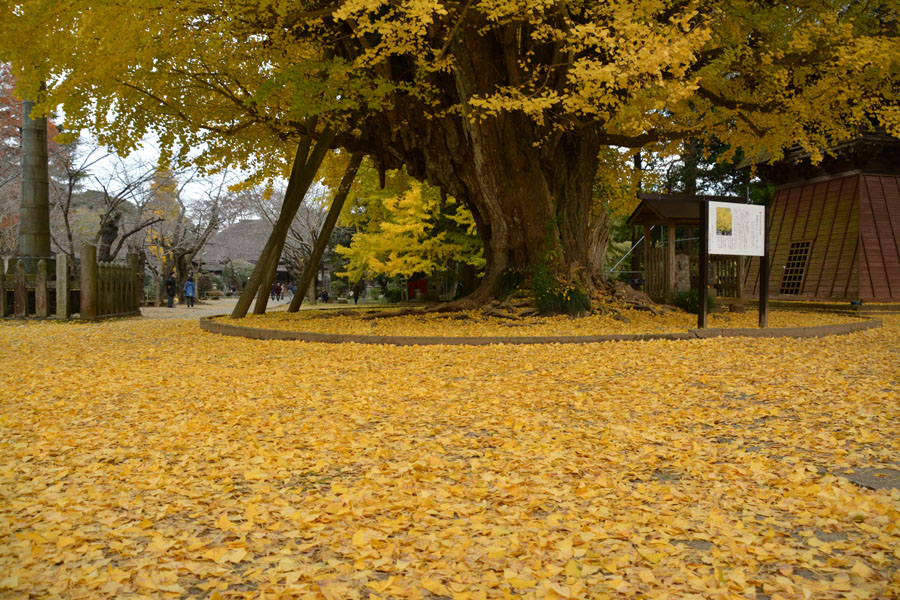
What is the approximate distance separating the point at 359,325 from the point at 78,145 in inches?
858

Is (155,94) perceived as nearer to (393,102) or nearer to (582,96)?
(393,102)

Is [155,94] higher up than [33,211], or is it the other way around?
[155,94]

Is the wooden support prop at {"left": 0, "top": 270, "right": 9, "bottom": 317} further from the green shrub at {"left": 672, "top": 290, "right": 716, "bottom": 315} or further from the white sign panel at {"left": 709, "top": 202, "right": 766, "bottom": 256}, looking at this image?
the green shrub at {"left": 672, "top": 290, "right": 716, "bottom": 315}

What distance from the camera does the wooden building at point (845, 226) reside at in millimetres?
19484

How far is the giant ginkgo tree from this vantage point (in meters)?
10.3

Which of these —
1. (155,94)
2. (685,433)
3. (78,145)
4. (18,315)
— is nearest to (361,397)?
(685,433)

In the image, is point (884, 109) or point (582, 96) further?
point (884, 109)

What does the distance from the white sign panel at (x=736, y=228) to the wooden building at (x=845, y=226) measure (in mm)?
10348

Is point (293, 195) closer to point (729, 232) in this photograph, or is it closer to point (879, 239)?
point (729, 232)

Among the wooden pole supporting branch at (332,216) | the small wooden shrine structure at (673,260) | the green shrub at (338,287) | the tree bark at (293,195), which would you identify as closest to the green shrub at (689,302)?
the small wooden shrine structure at (673,260)

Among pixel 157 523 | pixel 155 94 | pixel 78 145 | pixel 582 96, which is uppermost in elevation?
pixel 78 145

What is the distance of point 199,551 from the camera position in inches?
111

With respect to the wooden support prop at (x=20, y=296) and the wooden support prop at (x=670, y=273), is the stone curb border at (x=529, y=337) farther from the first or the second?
the wooden support prop at (x=20, y=296)

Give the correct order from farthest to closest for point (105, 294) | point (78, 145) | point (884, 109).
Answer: point (78, 145) < point (105, 294) < point (884, 109)
